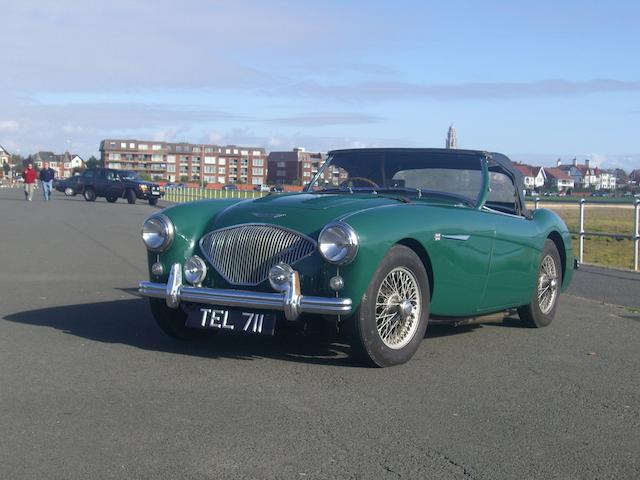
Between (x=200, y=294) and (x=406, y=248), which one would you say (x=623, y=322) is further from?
(x=200, y=294)

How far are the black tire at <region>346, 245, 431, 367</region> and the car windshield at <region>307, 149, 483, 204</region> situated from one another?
4.28 feet

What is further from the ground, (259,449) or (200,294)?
(200,294)

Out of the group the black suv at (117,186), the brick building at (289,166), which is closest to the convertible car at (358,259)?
the brick building at (289,166)

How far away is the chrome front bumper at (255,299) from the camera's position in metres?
5.48

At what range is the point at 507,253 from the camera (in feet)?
23.2

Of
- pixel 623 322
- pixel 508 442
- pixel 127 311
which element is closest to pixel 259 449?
pixel 508 442

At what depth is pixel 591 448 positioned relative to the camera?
14.0ft

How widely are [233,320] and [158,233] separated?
92cm

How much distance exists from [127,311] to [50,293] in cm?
149

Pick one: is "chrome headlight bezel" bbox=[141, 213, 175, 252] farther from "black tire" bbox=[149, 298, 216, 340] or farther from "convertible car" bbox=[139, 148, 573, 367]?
"black tire" bbox=[149, 298, 216, 340]

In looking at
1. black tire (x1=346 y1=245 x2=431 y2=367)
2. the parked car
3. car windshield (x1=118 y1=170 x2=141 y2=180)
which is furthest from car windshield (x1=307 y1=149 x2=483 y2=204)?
the parked car

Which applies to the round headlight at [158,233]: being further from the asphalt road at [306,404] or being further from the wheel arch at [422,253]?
the wheel arch at [422,253]

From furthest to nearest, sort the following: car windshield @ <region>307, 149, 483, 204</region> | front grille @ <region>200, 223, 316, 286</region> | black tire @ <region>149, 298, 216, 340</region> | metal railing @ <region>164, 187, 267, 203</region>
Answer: metal railing @ <region>164, 187, 267, 203</region>, car windshield @ <region>307, 149, 483, 204</region>, black tire @ <region>149, 298, 216, 340</region>, front grille @ <region>200, 223, 316, 286</region>

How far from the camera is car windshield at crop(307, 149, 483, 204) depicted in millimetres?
7297
